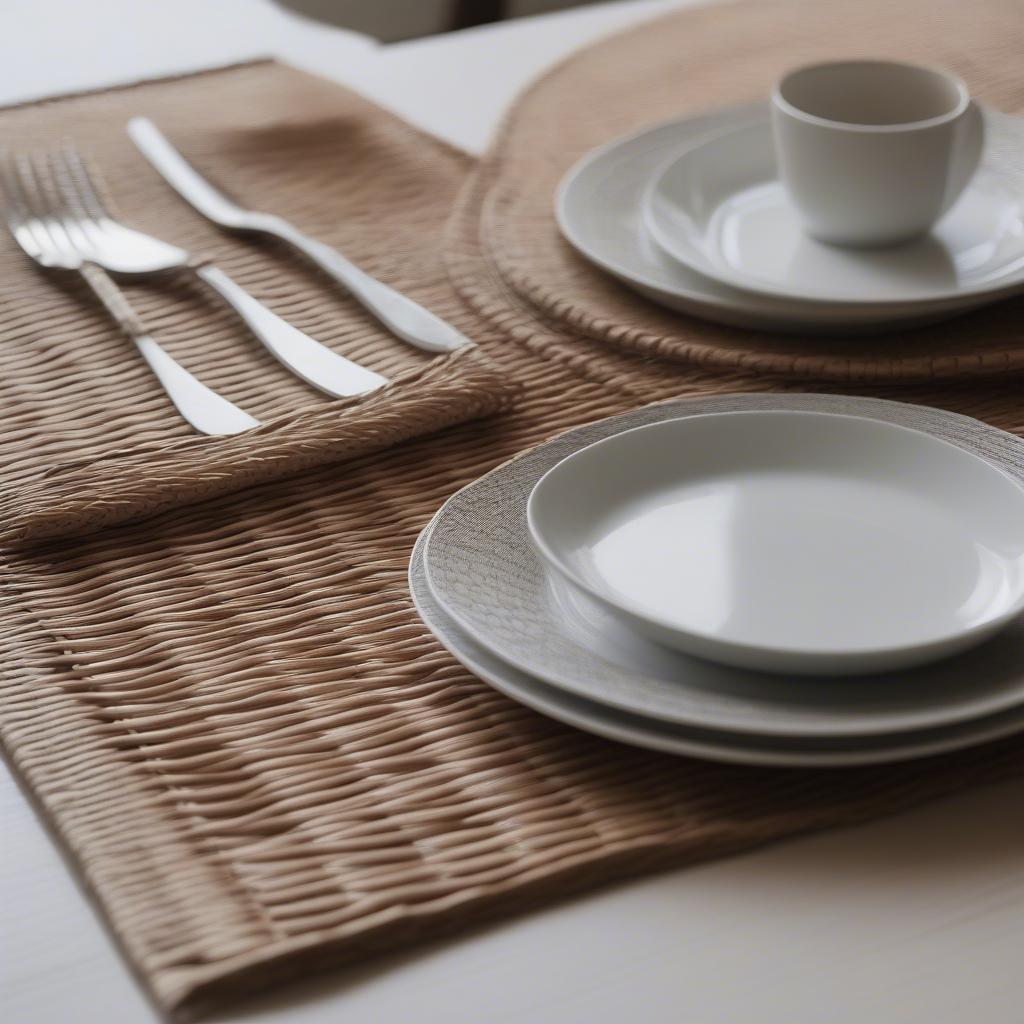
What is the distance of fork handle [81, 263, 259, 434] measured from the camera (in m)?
0.61

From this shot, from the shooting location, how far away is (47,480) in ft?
1.88

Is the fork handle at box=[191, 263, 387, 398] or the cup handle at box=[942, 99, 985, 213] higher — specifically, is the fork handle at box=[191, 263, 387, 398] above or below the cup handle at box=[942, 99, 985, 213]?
below

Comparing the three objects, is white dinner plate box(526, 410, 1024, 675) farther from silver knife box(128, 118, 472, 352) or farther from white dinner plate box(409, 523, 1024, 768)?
silver knife box(128, 118, 472, 352)

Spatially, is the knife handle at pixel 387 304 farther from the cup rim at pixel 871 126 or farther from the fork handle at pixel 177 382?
the cup rim at pixel 871 126

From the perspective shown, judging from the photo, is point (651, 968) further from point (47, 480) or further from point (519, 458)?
point (47, 480)

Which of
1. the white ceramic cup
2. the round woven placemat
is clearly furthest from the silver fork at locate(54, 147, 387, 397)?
the white ceramic cup

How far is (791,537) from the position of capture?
48cm

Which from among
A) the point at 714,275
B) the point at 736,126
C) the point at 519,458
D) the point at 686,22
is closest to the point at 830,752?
the point at 519,458

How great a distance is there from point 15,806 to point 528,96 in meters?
0.72

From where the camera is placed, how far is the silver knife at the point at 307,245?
671mm

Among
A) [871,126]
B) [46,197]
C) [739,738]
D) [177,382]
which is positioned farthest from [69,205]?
[739,738]

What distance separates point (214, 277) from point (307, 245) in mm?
57

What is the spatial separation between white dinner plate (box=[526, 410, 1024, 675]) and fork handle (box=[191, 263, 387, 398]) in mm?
173

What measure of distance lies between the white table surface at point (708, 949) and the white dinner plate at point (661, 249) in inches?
11.1
